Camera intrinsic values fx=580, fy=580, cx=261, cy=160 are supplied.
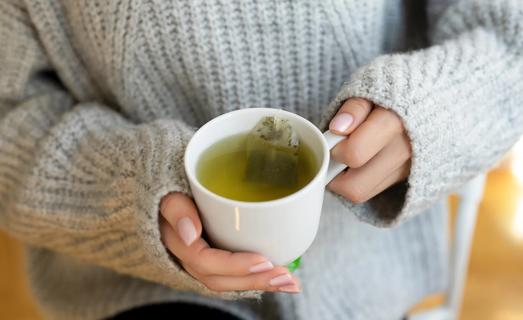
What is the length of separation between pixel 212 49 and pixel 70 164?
0.65 feet

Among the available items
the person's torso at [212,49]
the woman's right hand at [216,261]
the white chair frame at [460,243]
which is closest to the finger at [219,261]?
the woman's right hand at [216,261]

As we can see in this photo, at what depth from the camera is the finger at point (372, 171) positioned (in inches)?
20.1

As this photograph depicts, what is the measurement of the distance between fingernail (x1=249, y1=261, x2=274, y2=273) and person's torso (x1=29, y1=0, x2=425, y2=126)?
0.24m

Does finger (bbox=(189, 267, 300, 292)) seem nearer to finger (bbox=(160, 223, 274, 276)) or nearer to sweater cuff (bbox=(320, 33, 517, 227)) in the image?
finger (bbox=(160, 223, 274, 276))

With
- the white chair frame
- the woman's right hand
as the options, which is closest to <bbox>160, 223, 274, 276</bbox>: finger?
the woman's right hand

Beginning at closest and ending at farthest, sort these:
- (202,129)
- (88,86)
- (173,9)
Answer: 1. (202,129)
2. (173,9)
3. (88,86)

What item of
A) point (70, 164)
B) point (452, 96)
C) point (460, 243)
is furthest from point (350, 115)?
point (460, 243)

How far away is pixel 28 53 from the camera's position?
66cm

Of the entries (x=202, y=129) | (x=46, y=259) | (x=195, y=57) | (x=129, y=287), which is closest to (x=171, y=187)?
(x=202, y=129)

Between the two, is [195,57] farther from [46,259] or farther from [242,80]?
[46,259]

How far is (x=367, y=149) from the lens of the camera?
0.48m

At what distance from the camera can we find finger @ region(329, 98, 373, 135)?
0.47 m

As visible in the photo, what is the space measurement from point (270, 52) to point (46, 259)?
0.45 m

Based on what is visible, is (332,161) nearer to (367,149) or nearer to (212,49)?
(367,149)
